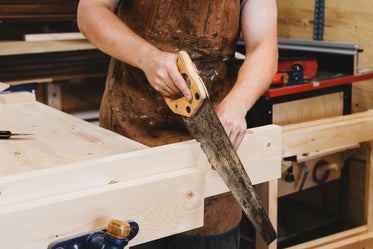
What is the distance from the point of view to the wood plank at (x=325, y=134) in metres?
1.95

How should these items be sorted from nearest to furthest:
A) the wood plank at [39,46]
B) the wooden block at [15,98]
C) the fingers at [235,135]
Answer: the fingers at [235,135] < the wooden block at [15,98] < the wood plank at [39,46]

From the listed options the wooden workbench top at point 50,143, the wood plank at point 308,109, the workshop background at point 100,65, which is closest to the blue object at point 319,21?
the workshop background at point 100,65

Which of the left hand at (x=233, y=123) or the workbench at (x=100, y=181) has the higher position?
the left hand at (x=233, y=123)

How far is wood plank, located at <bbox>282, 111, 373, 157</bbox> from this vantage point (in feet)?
6.40

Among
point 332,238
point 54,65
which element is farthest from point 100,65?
point 332,238

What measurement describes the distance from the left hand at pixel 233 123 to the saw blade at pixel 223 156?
2.3 inches

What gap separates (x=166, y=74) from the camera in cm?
116

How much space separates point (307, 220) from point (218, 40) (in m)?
1.89

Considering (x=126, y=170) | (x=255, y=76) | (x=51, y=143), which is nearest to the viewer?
(x=126, y=170)

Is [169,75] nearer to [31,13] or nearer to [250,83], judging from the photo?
[250,83]

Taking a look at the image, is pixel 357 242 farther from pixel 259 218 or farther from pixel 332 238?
pixel 259 218

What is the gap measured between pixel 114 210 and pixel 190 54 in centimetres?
69

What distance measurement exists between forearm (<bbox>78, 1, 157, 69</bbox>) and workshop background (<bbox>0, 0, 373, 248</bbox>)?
44.5 inches

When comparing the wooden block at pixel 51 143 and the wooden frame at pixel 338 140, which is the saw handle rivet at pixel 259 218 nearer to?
the wooden block at pixel 51 143
